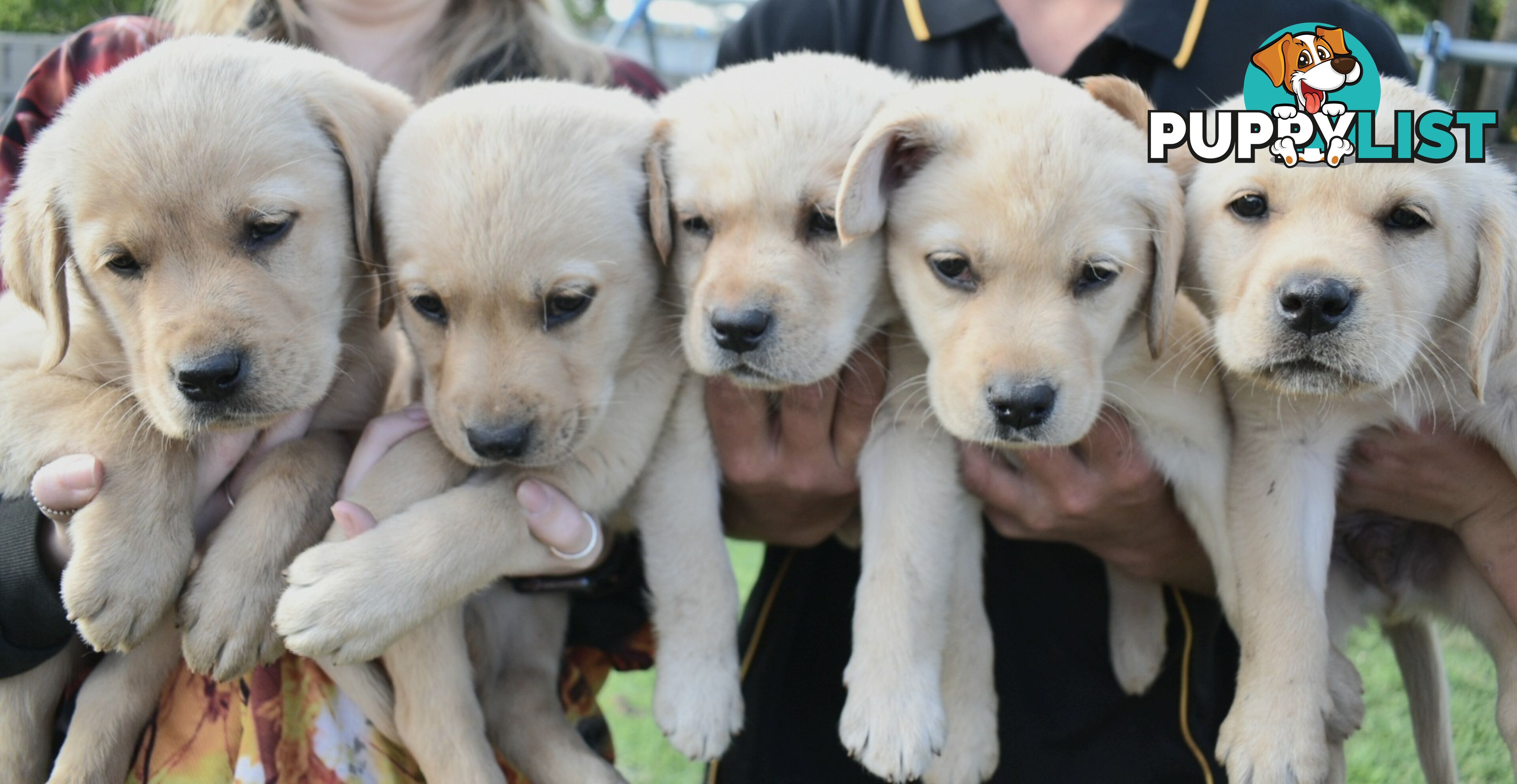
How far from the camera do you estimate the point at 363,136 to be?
2781mm

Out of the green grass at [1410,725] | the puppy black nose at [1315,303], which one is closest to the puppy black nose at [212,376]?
the puppy black nose at [1315,303]

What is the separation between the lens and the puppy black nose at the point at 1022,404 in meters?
2.41

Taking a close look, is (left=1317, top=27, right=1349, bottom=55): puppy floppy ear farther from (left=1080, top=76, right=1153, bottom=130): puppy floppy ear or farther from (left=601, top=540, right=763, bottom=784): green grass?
(left=601, top=540, right=763, bottom=784): green grass

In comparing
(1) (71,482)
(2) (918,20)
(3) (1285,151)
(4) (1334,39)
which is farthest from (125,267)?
(4) (1334,39)

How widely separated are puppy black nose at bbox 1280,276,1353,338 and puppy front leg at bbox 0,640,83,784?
9.71ft

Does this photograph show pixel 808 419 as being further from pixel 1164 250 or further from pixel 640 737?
pixel 640 737

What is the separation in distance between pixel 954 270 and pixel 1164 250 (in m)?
0.49

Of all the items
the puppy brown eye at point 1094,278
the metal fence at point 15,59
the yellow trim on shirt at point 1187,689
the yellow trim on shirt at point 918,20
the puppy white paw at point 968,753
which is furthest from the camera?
the metal fence at point 15,59

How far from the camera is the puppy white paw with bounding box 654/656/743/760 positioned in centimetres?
277

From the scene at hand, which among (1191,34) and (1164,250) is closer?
(1164,250)

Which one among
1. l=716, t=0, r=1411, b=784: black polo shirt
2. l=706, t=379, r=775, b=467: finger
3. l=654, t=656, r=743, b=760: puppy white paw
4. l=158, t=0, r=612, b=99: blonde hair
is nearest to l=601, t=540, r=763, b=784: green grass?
l=716, t=0, r=1411, b=784: black polo shirt

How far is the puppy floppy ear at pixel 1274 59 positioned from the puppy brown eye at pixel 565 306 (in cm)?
197

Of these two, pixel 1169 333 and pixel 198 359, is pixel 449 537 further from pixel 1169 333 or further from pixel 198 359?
pixel 1169 333

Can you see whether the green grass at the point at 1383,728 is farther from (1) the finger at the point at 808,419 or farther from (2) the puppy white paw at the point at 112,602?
(2) the puppy white paw at the point at 112,602
